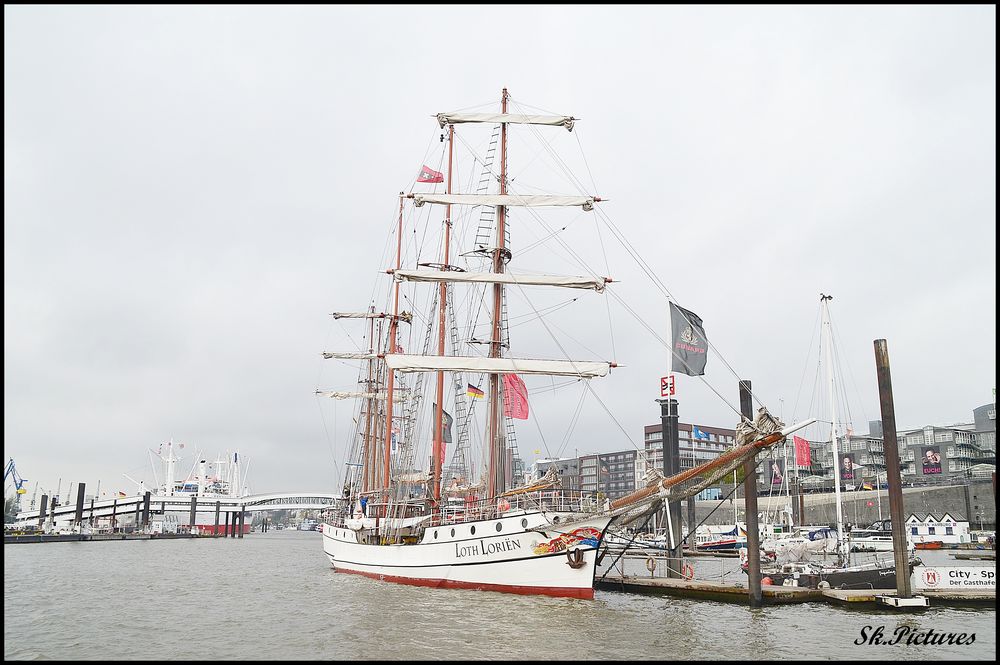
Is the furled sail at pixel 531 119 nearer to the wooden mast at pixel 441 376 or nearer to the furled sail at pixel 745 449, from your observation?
the wooden mast at pixel 441 376

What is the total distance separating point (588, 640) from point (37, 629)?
1919 centimetres

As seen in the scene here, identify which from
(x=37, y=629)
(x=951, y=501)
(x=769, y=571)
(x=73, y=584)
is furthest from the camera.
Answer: (x=951, y=501)

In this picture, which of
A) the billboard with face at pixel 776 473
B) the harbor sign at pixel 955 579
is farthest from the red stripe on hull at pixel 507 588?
the billboard with face at pixel 776 473

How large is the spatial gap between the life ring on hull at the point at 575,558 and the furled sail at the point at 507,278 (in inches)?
A: 599

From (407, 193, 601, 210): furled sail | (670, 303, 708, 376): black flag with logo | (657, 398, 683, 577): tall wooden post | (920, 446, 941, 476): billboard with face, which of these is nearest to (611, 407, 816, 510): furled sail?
(670, 303, 708, 376): black flag with logo

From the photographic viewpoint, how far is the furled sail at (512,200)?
39.7 meters

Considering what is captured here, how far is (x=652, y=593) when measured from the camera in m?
32.0

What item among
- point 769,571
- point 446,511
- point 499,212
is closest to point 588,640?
point 446,511

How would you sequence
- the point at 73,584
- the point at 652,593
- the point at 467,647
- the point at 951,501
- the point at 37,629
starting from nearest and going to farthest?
the point at 467,647 → the point at 37,629 → the point at 652,593 → the point at 73,584 → the point at 951,501

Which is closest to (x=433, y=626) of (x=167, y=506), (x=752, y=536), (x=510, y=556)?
(x=510, y=556)

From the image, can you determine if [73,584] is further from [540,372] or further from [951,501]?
[951,501]

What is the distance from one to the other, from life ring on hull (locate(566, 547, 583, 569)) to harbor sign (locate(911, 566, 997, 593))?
44.9ft

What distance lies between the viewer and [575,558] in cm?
2848

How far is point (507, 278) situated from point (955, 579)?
24.6m
